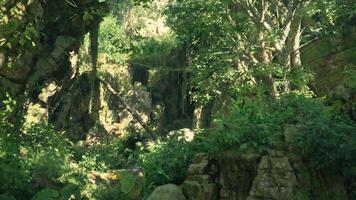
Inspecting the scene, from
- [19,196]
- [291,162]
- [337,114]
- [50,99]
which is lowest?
[19,196]

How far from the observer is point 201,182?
8.14 metres

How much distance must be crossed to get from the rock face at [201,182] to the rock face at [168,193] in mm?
120

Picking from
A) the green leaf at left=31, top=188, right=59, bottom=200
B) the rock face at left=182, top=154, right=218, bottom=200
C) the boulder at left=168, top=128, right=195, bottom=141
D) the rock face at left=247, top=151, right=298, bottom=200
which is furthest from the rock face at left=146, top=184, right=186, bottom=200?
the boulder at left=168, top=128, right=195, bottom=141

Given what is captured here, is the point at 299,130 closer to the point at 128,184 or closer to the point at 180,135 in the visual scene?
the point at 128,184

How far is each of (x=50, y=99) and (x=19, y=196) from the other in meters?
8.46

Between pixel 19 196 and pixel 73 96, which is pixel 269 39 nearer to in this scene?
pixel 19 196

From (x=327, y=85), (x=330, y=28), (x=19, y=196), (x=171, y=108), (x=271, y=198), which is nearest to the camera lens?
(x=271, y=198)

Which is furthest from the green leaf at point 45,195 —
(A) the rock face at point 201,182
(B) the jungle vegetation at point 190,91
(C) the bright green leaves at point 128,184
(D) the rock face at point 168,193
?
(A) the rock face at point 201,182

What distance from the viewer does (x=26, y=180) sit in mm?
10828

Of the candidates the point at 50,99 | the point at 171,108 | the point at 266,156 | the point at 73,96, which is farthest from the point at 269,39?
the point at 171,108

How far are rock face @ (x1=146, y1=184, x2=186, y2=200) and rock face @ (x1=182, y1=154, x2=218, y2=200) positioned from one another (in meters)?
0.12

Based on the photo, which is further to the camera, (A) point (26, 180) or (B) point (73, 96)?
(B) point (73, 96)

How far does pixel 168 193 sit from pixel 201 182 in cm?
62

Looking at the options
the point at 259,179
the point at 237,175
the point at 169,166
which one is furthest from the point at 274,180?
the point at 169,166
